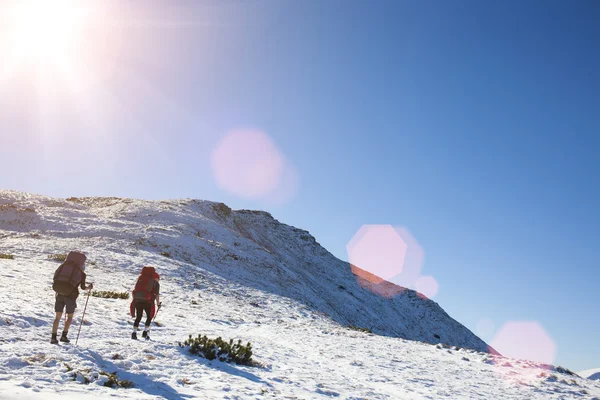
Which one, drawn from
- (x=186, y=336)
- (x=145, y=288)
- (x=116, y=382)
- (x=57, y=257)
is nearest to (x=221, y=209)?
(x=57, y=257)

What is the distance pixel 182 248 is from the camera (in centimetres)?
3700

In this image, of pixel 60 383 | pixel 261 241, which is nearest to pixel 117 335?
pixel 60 383

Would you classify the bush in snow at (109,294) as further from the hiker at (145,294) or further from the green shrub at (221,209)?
the green shrub at (221,209)

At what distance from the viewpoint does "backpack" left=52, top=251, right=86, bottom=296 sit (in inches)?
396

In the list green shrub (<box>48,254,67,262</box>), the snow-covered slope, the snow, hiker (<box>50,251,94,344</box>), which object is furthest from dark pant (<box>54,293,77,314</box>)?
the snow-covered slope

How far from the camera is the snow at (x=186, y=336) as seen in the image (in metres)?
8.10

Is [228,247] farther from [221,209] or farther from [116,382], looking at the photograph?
[116,382]

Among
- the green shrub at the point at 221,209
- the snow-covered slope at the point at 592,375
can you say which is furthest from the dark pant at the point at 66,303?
the green shrub at the point at 221,209

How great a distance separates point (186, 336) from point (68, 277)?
4.68 meters

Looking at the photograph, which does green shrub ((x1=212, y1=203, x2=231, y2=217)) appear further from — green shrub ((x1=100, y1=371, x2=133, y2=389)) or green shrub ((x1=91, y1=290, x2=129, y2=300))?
green shrub ((x1=100, y1=371, x2=133, y2=389))

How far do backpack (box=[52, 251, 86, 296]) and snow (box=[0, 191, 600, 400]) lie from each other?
1319 mm

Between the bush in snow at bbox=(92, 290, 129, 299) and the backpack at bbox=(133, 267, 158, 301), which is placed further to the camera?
the bush in snow at bbox=(92, 290, 129, 299)

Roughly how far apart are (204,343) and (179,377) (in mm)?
2491

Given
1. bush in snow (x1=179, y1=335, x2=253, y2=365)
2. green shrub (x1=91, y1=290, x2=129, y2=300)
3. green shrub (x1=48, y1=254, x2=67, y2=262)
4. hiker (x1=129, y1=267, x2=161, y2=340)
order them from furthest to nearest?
green shrub (x1=48, y1=254, x2=67, y2=262) → green shrub (x1=91, y1=290, x2=129, y2=300) → hiker (x1=129, y1=267, x2=161, y2=340) → bush in snow (x1=179, y1=335, x2=253, y2=365)
